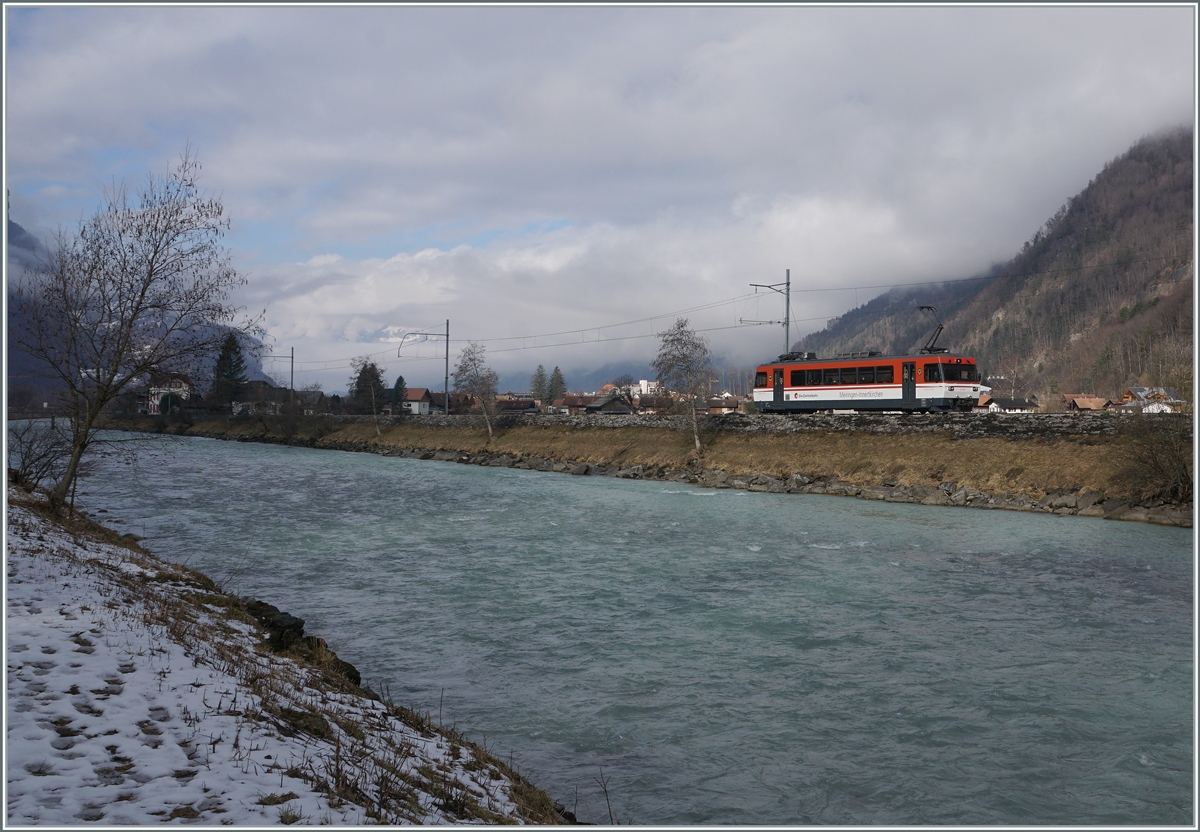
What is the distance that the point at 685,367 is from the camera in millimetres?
51531

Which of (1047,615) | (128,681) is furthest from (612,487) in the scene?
(128,681)

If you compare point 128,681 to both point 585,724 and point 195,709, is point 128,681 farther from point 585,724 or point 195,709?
point 585,724

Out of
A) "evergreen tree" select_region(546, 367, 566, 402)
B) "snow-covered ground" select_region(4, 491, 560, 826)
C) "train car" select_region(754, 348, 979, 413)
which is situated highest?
"evergreen tree" select_region(546, 367, 566, 402)

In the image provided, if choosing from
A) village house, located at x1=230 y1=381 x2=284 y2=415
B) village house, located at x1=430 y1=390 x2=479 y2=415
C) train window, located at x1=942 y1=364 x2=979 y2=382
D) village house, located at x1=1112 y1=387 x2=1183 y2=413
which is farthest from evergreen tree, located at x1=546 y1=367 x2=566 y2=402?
village house, located at x1=1112 y1=387 x2=1183 y2=413

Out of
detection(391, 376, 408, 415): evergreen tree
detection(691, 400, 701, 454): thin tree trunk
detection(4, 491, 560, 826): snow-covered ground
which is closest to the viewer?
detection(4, 491, 560, 826): snow-covered ground

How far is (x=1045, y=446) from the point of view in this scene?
113 ft

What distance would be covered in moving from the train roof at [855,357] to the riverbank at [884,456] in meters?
3.90

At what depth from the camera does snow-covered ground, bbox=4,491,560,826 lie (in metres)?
5.42

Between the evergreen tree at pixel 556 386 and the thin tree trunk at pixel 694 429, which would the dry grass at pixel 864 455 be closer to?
the thin tree trunk at pixel 694 429

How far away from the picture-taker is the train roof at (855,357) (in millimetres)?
42062

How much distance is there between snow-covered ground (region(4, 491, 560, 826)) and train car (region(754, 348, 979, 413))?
40078mm

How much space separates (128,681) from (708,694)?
24.7 ft

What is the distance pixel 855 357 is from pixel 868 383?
1953 millimetres

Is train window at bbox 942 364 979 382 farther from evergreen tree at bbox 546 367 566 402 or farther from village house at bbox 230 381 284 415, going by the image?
evergreen tree at bbox 546 367 566 402
